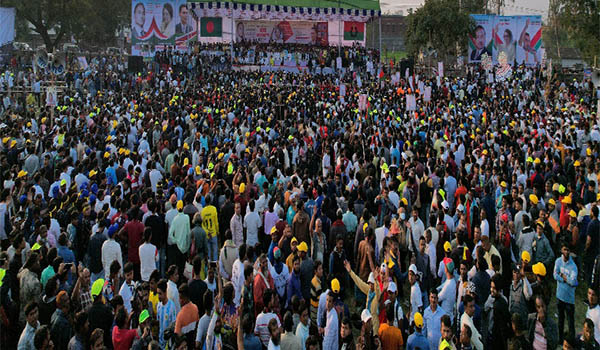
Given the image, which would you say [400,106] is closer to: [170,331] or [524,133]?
[524,133]

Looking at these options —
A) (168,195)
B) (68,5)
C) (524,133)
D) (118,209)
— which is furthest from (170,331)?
(68,5)

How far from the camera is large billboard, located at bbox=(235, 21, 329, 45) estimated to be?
53656 millimetres

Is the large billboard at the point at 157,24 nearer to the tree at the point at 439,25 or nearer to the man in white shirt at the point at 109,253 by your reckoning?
the tree at the point at 439,25

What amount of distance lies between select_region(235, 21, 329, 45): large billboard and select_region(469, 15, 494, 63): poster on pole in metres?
15.6

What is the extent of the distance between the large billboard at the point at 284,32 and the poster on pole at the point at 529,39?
17.4 meters

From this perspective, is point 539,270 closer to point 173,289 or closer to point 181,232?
point 173,289

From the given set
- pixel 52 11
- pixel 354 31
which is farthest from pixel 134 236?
pixel 52 11

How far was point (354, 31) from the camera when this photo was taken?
53.8 meters

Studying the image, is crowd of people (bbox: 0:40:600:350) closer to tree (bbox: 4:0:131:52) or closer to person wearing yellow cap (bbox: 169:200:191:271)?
person wearing yellow cap (bbox: 169:200:191:271)

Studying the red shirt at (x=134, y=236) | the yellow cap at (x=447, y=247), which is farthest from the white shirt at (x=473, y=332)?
the red shirt at (x=134, y=236)

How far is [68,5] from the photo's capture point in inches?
1992

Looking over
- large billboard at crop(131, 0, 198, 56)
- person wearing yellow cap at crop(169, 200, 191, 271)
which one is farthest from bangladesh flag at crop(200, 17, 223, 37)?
person wearing yellow cap at crop(169, 200, 191, 271)

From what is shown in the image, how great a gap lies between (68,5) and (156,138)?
40388 mm

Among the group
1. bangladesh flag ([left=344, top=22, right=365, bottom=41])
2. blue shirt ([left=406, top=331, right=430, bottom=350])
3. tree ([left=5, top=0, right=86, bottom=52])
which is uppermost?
tree ([left=5, top=0, right=86, bottom=52])
